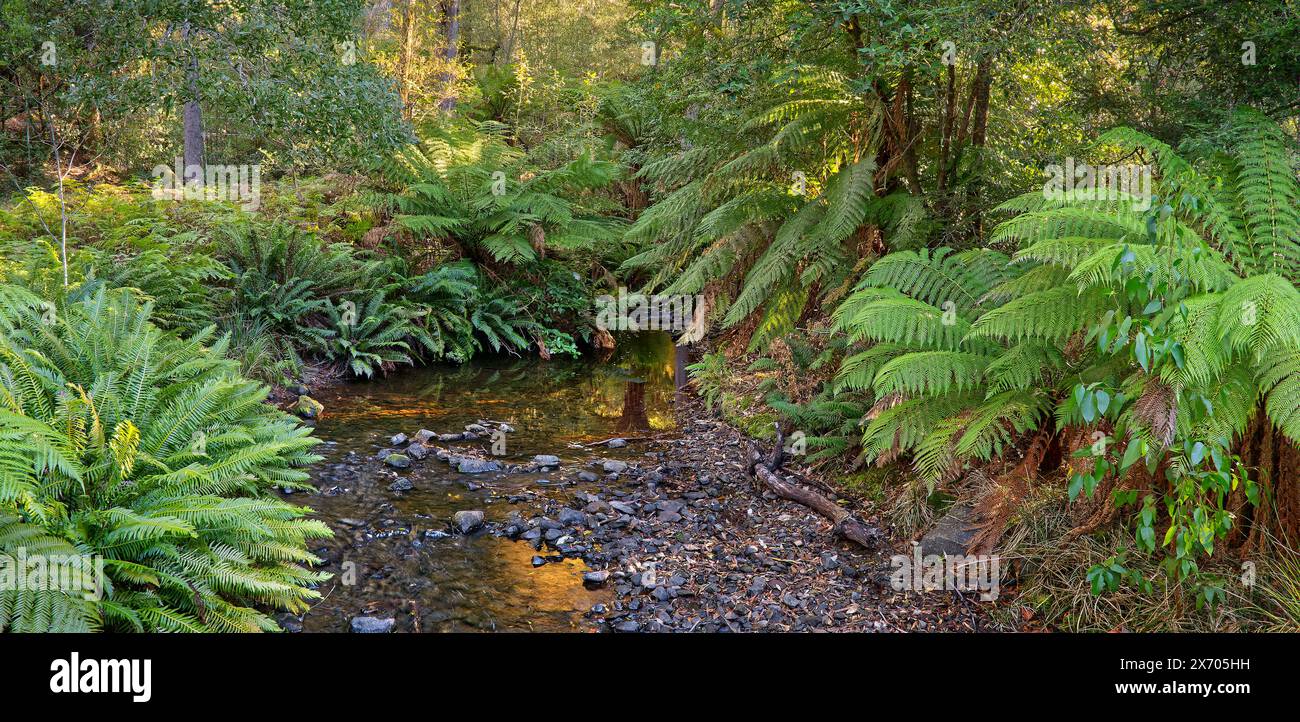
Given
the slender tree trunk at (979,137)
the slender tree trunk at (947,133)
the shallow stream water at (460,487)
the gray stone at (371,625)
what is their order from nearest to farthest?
1. the gray stone at (371,625)
2. the shallow stream water at (460,487)
3. the slender tree trunk at (979,137)
4. the slender tree trunk at (947,133)

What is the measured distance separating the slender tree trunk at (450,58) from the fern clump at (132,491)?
9463 mm

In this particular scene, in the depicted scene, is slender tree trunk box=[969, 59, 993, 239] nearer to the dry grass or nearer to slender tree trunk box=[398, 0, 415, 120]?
the dry grass

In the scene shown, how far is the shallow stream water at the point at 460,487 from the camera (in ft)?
12.3

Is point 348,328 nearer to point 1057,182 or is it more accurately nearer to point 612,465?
point 612,465

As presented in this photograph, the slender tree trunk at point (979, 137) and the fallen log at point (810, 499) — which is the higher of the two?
the slender tree trunk at point (979, 137)

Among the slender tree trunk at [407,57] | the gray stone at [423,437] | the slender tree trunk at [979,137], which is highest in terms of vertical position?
the slender tree trunk at [407,57]

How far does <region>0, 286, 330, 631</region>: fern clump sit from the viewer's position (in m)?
3.02

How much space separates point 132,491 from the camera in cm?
349

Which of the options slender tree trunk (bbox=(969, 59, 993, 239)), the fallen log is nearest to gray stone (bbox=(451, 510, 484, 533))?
the fallen log

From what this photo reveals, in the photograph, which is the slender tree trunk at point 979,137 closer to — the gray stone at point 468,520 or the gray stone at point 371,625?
the gray stone at point 468,520

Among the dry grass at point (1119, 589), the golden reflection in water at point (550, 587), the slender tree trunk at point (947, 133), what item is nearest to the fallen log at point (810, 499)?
→ the dry grass at point (1119, 589)

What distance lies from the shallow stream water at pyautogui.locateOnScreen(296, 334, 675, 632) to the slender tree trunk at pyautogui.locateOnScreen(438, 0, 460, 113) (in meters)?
6.00

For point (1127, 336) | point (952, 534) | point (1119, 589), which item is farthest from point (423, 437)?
point (1127, 336)

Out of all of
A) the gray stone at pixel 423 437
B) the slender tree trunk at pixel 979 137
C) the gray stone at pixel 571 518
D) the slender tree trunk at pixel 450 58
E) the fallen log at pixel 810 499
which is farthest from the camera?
the slender tree trunk at pixel 450 58
